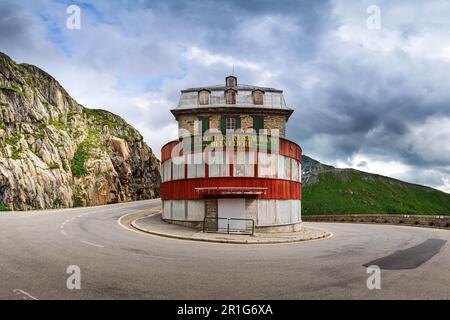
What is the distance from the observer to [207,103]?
107 feet

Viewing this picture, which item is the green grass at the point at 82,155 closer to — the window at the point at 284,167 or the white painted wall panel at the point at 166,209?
the white painted wall panel at the point at 166,209

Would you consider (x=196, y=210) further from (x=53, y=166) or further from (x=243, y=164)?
(x=53, y=166)

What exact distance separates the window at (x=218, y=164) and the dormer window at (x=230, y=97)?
39.2ft

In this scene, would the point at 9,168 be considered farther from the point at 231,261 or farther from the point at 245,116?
the point at 231,261

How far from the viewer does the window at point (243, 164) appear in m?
22.1

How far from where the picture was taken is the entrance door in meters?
21.0

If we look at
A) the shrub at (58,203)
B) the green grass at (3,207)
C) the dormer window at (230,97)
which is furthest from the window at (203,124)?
the shrub at (58,203)

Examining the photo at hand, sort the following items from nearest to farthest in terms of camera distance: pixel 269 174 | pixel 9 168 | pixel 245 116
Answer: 1. pixel 269 174
2. pixel 245 116
3. pixel 9 168

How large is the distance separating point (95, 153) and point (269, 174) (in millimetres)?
42526

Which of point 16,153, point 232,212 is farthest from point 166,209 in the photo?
point 16,153

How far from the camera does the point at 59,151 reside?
161 ft
